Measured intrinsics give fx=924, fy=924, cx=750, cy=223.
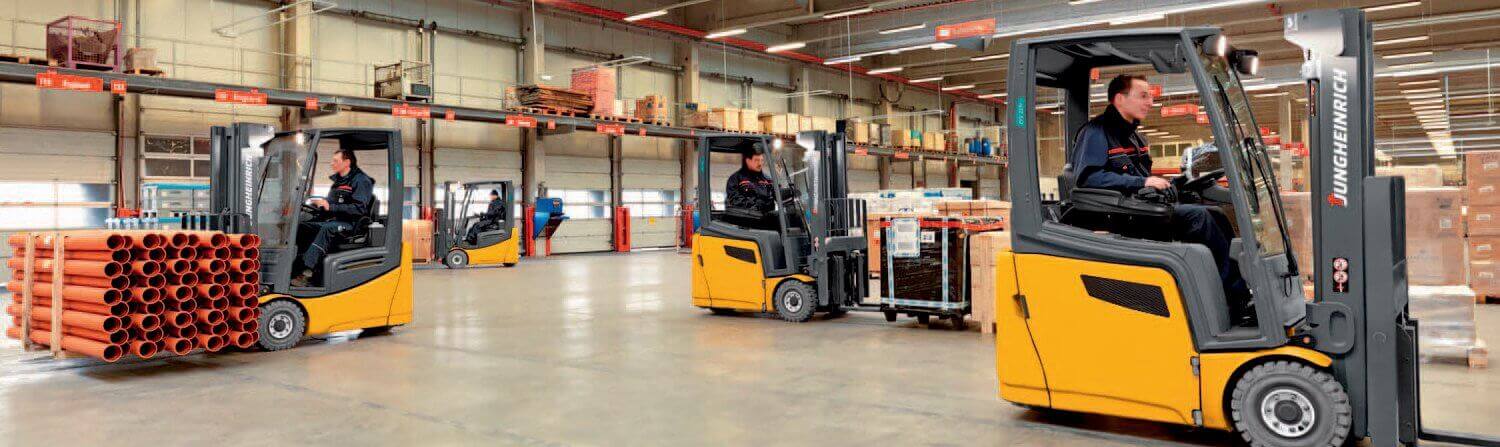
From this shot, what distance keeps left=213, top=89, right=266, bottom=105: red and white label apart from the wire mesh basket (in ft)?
4.80

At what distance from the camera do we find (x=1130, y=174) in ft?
14.0

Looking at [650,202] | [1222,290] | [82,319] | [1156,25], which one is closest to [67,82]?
[82,319]

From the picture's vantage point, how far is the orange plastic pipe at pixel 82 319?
596 cm

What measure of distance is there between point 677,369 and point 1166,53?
11.9 feet

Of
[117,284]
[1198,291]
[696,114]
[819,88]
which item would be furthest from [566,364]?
[819,88]

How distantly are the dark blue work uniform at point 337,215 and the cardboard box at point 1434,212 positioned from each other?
8.19 m

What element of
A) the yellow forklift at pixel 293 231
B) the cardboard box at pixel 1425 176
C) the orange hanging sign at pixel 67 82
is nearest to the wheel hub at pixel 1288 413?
the yellow forklift at pixel 293 231

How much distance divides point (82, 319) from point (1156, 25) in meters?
25.5

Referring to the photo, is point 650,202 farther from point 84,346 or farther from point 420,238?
point 84,346

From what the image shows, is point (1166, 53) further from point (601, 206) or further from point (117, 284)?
point (601, 206)

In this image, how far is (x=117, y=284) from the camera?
5965 millimetres

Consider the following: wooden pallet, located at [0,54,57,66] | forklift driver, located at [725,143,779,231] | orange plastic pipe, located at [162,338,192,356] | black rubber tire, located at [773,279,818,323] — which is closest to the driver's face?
forklift driver, located at [725,143,779,231]

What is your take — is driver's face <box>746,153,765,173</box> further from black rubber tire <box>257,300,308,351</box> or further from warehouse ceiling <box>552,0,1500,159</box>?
warehouse ceiling <box>552,0,1500,159</box>

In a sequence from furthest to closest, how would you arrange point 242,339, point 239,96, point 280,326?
point 239,96, point 280,326, point 242,339
